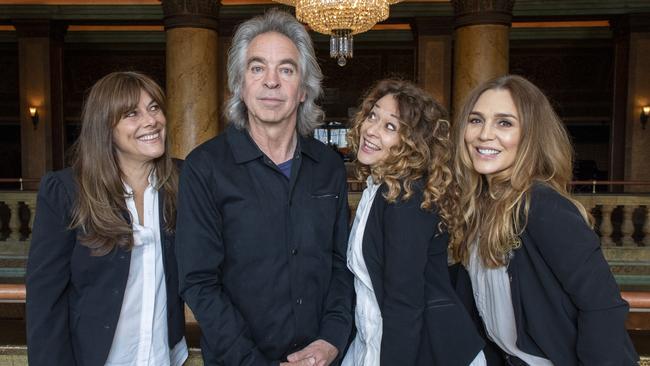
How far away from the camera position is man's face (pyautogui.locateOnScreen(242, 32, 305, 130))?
1.80 metres

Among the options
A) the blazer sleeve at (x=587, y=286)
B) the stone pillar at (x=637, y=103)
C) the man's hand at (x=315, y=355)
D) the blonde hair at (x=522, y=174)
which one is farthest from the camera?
the stone pillar at (x=637, y=103)

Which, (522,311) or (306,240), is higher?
(306,240)

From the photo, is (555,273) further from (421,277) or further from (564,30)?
(564,30)

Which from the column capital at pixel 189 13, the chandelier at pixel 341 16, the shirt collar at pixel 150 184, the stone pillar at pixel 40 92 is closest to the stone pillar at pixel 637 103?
the chandelier at pixel 341 16

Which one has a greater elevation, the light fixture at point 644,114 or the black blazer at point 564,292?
the light fixture at point 644,114

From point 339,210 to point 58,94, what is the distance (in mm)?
12357

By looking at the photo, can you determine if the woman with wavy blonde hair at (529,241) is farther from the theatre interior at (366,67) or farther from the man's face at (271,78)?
the theatre interior at (366,67)

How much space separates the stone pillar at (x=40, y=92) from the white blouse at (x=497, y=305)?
470 inches

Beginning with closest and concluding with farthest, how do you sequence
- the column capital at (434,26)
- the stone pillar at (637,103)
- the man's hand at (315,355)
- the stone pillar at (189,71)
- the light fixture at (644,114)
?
the man's hand at (315,355)
the stone pillar at (189,71)
the column capital at (434,26)
the stone pillar at (637,103)
the light fixture at (644,114)

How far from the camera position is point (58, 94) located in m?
12.5

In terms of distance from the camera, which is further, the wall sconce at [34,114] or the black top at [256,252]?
the wall sconce at [34,114]

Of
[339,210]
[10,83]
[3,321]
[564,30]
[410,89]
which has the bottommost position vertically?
[3,321]

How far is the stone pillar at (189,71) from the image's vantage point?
24.8 feet

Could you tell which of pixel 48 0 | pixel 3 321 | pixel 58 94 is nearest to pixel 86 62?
pixel 58 94
